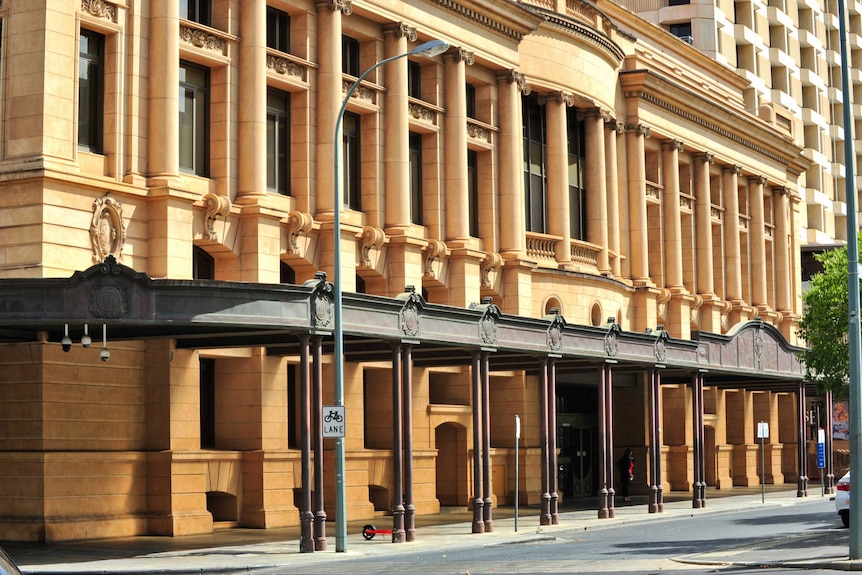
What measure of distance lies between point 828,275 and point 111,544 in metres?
21.1

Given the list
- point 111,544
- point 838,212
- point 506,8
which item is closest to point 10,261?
point 111,544

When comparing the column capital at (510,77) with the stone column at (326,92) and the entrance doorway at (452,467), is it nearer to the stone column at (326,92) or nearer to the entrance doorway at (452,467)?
the stone column at (326,92)

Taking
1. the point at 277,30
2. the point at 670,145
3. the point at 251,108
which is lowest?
the point at 251,108

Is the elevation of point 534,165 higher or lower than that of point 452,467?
higher

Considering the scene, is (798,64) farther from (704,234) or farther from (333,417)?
(333,417)

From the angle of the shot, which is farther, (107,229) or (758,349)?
(758,349)

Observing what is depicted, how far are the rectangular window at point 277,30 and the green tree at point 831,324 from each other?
1637cm

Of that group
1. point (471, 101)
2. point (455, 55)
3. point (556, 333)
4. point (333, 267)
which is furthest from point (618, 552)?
point (471, 101)

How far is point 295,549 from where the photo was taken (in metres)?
28.3

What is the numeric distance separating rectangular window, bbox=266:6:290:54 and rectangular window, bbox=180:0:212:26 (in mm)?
2499

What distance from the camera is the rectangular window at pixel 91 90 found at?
103 ft

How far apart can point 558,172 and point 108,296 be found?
1051 inches

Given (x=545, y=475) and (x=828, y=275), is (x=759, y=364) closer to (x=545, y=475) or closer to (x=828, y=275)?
(x=828, y=275)

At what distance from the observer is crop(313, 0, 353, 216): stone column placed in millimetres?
37969
